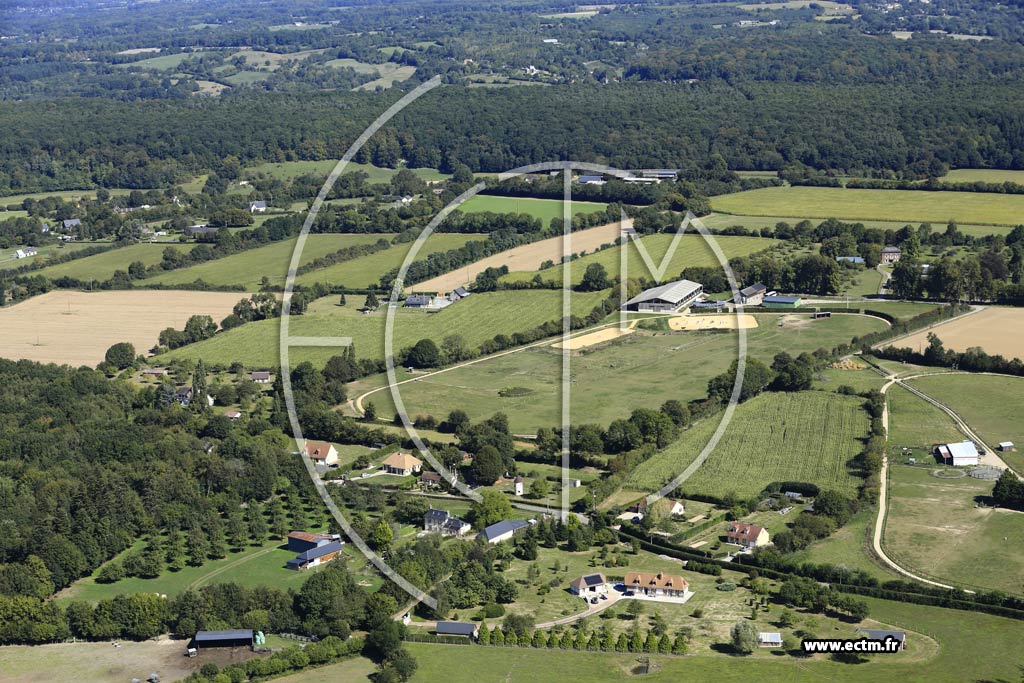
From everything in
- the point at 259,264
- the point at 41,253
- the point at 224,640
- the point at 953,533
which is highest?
the point at 953,533

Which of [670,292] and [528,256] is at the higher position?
[670,292]

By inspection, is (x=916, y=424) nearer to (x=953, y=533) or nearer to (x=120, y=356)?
(x=953, y=533)

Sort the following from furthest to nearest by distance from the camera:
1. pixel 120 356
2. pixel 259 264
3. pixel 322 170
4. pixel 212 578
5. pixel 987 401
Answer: pixel 322 170 < pixel 259 264 < pixel 120 356 < pixel 987 401 < pixel 212 578

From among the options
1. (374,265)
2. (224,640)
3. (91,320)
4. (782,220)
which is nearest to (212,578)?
(224,640)

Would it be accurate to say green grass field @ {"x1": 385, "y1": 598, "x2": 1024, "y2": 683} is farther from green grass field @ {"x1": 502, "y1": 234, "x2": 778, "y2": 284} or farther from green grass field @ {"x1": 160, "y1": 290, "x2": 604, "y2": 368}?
green grass field @ {"x1": 502, "y1": 234, "x2": 778, "y2": 284}

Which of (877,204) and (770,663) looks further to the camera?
(877,204)

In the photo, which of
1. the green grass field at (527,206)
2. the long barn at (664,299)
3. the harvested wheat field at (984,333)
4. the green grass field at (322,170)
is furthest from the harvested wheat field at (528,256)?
the green grass field at (322,170)

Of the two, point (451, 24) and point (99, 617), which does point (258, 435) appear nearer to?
point (99, 617)
